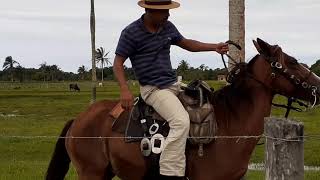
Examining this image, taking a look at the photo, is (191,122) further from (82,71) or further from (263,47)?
(82,71)

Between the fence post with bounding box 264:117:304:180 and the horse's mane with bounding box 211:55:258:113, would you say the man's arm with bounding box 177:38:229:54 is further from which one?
the fence post with bounding box 264:117:304:180

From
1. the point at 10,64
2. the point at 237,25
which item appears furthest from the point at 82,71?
the point at 237,25

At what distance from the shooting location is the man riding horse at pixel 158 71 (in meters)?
5.20

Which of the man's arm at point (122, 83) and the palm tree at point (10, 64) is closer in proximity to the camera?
the man's arm at point (122, 83)

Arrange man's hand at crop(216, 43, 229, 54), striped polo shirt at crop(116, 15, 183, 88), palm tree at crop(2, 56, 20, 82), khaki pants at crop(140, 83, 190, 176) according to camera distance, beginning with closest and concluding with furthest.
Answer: khaki pants at crop(140, 83, 190, 176) < striped polo shirt at crop(116, 15, 183, 88) < man's hand at crop(216, 43, 229, 54) < palm tree at crop(2, 56, 20, 82)

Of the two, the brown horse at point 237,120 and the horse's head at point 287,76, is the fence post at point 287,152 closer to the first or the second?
the brown horse at point 237,120

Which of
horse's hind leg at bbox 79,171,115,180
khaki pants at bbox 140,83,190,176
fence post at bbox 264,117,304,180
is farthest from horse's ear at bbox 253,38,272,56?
horse's hind leg at bbox 79,171,115,180

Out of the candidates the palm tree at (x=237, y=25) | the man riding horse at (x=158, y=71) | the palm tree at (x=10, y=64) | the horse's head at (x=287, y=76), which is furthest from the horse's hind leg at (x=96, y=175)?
the palm tree at (x=10, y=64)

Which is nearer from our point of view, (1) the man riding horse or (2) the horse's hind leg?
(1) the man riding horse

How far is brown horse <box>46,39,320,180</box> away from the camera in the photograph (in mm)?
5238

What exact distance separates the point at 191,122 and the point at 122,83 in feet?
2.47

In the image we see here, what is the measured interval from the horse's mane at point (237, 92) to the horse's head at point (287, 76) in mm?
197

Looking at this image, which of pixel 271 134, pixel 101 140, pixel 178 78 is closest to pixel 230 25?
A: pixel 178 78

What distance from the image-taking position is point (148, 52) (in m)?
5.45
